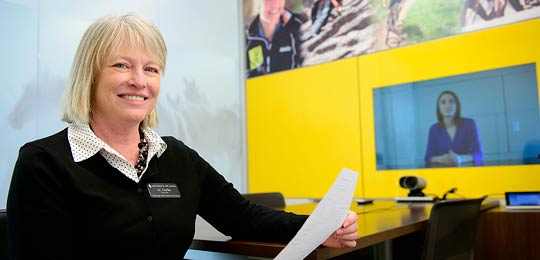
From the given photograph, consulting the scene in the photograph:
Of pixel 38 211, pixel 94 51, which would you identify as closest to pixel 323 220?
pixel 38 211

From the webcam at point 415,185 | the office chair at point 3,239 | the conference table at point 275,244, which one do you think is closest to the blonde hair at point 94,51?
the office chair at point 3,239

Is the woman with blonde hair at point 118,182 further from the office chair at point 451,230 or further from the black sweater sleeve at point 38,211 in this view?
the office chair at point 451,230

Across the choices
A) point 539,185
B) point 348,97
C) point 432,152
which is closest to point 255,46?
point 348,97

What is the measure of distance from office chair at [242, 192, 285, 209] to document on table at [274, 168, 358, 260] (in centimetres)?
147

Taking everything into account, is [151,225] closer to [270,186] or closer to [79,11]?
[79,11]

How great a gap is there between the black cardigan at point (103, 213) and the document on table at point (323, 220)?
0.18m

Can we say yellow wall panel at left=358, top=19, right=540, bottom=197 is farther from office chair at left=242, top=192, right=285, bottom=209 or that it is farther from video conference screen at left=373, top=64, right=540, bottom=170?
office chair at left=242, top=192, right=285, bottom=209

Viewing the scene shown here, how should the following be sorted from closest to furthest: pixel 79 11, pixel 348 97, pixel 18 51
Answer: pixel 18 51, pixel 79 11, pixel 348 97

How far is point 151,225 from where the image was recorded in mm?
1182

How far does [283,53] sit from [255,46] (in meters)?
0.38

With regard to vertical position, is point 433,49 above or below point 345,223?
above

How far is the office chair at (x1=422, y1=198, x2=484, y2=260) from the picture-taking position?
1419mm

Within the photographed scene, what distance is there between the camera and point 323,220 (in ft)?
3.43

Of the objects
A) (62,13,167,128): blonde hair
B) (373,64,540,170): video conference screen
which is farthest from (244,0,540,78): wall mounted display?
(62,13,167,128): blonde hair
